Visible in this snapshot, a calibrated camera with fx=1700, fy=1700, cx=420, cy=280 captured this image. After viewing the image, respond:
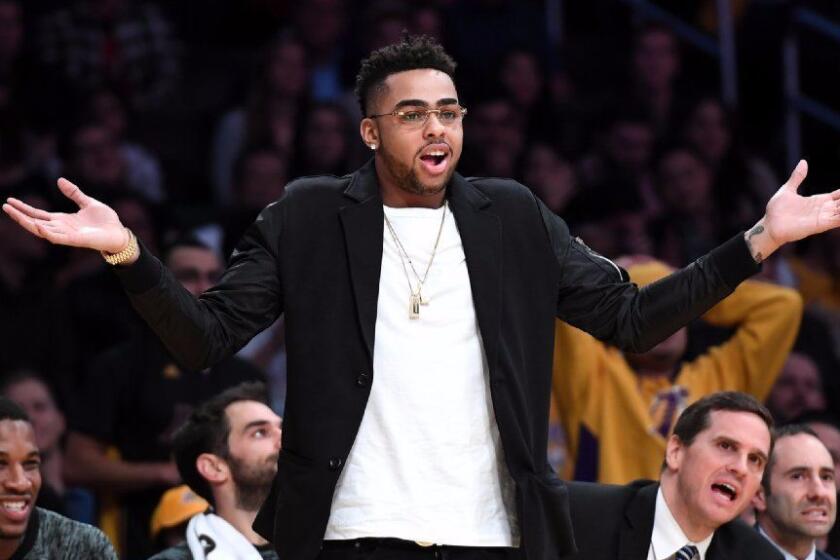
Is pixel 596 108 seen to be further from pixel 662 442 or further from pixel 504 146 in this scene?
pixel 662 442

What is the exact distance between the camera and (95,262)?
24.5 ft

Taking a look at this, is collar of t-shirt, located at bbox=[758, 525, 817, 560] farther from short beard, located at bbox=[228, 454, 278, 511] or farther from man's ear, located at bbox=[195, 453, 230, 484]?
man's ear, located at bbox=[195, 453, 230, 484]

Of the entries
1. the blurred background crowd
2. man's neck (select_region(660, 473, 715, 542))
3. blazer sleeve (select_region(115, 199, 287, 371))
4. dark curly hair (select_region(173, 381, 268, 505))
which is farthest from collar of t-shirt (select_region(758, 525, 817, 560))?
blazer sleeve (select_region(115, 199, 287, 371))

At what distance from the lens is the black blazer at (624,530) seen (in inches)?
191

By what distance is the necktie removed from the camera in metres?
4.87

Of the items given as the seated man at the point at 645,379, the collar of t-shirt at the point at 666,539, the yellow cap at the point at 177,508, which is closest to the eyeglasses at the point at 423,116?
the collar of t-shirt at the point at 666,539

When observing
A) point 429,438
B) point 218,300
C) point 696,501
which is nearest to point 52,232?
point 218,300

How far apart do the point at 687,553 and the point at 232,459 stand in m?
1.46

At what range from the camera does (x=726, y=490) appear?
4.90 m

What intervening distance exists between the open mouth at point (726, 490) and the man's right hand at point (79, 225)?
2.25 metres

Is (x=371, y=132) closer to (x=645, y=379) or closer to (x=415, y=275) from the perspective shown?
(x=415, y=275)

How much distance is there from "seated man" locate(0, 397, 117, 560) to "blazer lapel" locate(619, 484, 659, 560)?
1439 mm

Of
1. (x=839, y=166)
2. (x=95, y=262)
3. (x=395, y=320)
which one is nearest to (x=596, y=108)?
(x=839, y=166)

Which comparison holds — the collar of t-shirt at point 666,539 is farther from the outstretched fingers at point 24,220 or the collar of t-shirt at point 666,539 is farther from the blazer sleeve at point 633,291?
the outstretched fingers at point 24,220
